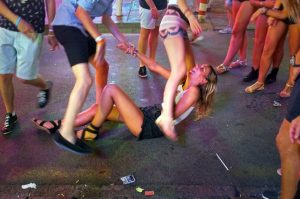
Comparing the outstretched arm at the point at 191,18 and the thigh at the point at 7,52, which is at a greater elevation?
the outstretched arm at the point at 191,18

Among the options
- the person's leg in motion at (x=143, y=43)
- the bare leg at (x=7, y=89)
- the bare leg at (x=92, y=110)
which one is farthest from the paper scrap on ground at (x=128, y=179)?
the person's leg in motion at (x=143, y=43)

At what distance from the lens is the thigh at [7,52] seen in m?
3.43

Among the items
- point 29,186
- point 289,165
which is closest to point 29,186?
point 29,186

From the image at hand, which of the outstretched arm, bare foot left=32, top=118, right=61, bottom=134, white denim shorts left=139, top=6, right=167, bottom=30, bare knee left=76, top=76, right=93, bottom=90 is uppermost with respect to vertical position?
the outstretched arm

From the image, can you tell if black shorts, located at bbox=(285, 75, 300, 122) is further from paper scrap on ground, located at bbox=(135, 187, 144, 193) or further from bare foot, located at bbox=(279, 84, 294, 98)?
bare foot, located at bbox=(279, 84, 294, 98)

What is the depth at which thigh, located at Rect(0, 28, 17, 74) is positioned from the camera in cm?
343

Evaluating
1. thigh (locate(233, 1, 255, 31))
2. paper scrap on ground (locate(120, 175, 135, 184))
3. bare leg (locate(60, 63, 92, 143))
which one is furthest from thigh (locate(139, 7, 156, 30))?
paper scrap on ground (locate(120, 175, 135, 184))

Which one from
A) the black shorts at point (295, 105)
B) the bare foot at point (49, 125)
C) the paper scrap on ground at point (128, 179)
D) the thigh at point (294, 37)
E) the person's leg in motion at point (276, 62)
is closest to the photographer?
the black shorts at point (295, 105)

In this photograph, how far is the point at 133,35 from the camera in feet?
23.7

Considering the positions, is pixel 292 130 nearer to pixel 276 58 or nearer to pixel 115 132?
pixel 115 132

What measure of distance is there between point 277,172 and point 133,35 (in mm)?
4525

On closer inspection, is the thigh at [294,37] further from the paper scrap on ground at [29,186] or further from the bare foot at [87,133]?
the paper scrap on ground at [29,186]

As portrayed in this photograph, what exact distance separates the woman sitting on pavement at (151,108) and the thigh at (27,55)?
0.74 m

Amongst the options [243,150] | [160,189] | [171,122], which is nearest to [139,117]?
[171,122]
